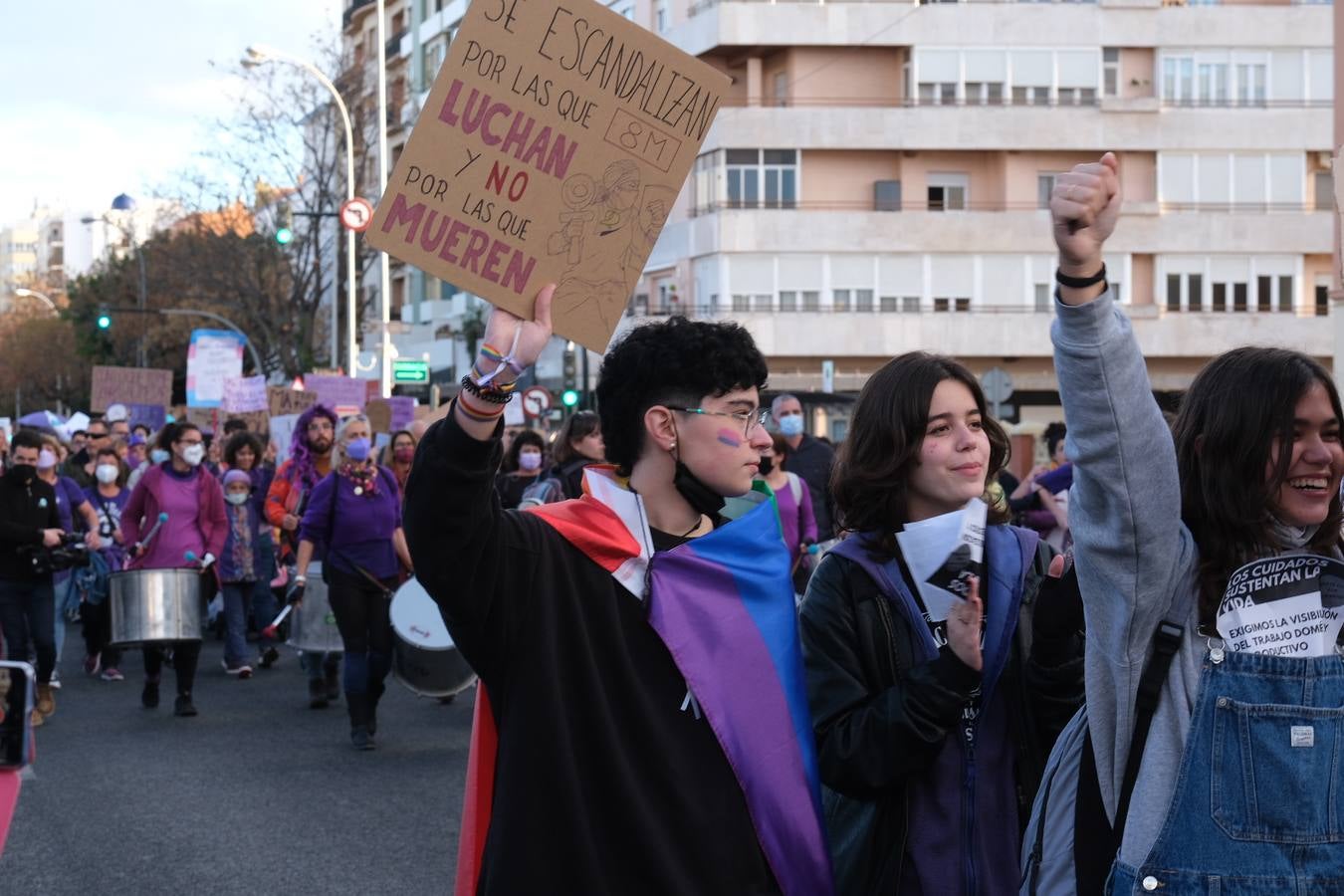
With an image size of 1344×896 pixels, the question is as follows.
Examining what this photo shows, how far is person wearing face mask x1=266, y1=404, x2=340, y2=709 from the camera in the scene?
13492 millimetres

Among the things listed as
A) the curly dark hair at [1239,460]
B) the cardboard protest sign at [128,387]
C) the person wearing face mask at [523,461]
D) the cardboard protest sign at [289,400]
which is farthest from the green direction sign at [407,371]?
the curly dark hair at [1239,460]

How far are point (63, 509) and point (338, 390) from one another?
1188cm

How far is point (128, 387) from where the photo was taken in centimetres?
3141

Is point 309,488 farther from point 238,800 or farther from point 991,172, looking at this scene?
point 991,172

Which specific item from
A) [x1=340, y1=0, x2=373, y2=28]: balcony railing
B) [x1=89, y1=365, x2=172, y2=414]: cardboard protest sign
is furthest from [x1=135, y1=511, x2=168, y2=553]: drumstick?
[x1=340, y1=0, x2=373, y2=28]: balcony railing

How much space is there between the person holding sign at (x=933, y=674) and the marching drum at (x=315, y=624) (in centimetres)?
919

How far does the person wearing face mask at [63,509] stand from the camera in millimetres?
13453

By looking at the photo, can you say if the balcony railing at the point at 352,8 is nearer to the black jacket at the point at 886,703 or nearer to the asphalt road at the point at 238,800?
the asphalt road at the point at 238,800

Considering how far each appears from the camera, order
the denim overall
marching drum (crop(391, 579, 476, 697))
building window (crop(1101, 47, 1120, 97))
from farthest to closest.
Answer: building window (crop(1101, 47, 1120, 97)) < marching drum (crop(391, 579, 476, 697)) < the denim overall

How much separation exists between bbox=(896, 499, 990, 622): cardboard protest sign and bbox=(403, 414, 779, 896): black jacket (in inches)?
20.0

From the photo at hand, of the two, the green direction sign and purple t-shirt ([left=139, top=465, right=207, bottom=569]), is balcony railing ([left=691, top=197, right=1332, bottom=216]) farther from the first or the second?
purple t-shirt ([left=139, top=465, right=207, bottom=569])

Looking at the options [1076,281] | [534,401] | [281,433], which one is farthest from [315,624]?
[534,401]

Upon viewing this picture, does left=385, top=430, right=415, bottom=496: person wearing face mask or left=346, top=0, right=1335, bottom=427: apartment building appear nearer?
left=385, top=430, right=415, bottom=496: person wearing face mask

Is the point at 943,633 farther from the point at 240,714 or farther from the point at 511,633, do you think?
the point at 240,714
